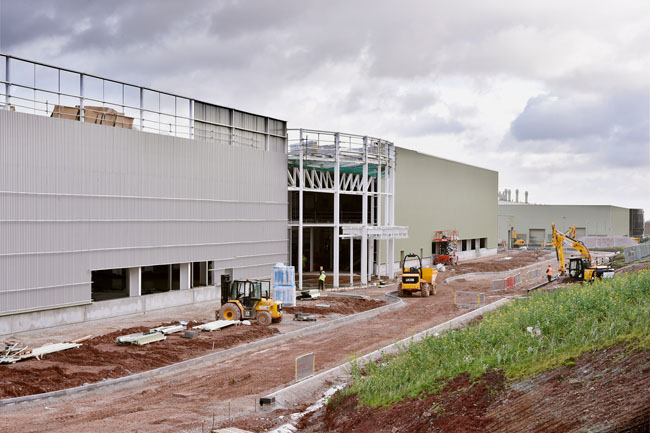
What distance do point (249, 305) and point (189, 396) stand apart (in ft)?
33.7

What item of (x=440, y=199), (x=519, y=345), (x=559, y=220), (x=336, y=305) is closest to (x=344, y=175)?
(x=336, y=305)

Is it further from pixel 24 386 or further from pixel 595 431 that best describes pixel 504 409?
pixel 24 386

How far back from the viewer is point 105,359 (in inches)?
769

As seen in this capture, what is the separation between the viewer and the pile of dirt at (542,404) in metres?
8.96

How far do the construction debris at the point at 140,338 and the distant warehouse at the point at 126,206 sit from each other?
5.36 metres

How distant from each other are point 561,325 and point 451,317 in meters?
14.8

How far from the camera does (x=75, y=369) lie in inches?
725

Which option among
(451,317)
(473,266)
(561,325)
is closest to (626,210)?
(473,266)

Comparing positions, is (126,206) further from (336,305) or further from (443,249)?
(443,249)

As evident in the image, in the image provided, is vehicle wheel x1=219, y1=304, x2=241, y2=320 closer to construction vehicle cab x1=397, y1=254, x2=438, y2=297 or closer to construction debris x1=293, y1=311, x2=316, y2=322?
construction debris x1=293, y1=311, x2=316, y2=322

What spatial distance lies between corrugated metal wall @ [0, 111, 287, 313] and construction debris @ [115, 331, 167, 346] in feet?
17.8

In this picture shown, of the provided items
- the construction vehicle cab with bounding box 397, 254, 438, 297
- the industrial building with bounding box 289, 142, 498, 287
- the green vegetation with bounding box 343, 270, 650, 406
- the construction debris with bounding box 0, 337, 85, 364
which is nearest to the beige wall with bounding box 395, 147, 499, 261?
the industrial building with bounding box 289, 142, 498, 287

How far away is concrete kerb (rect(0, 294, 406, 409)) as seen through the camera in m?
15.7

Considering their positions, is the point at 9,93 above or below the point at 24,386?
above
